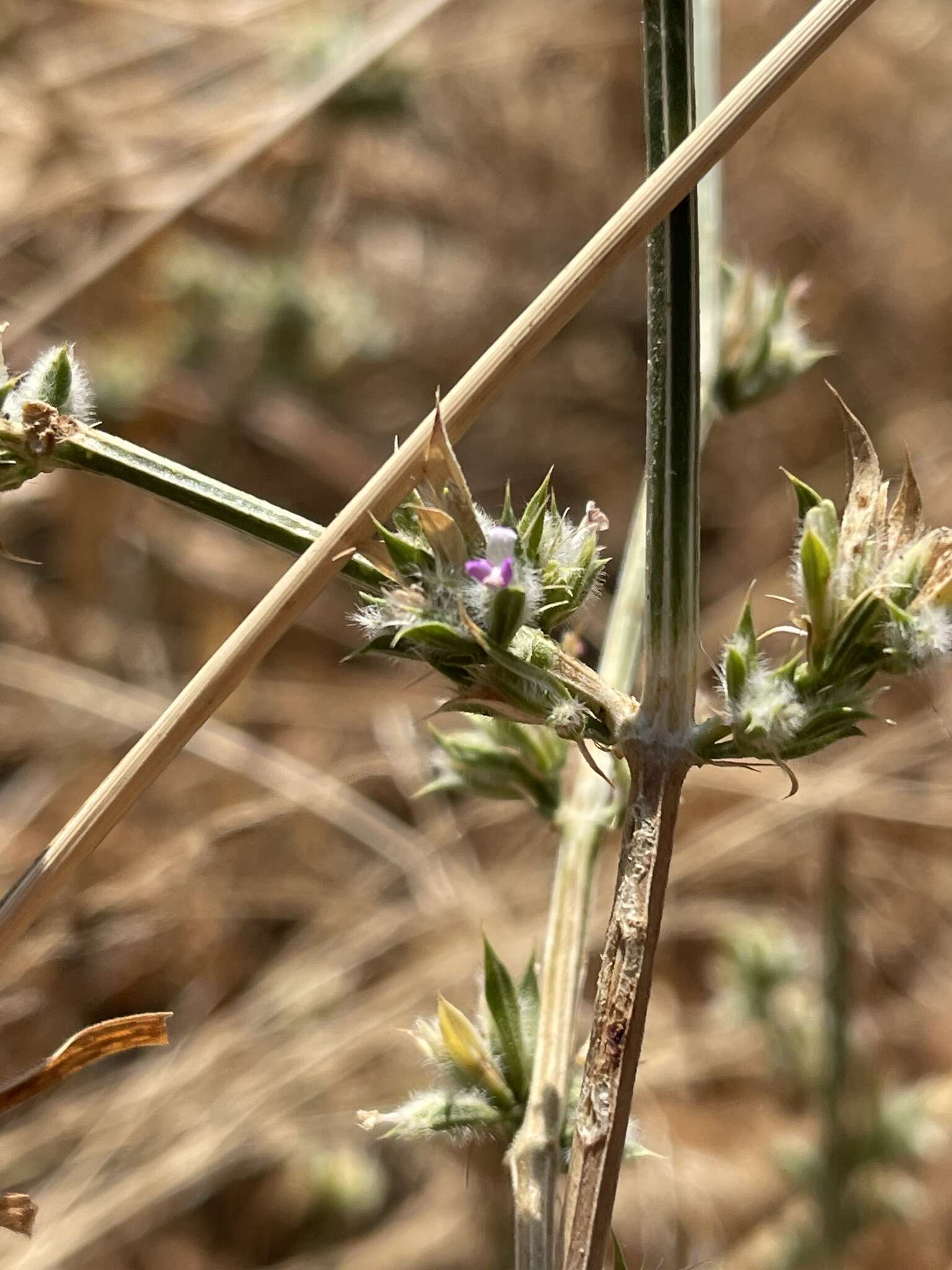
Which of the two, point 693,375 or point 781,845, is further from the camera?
point 781,845

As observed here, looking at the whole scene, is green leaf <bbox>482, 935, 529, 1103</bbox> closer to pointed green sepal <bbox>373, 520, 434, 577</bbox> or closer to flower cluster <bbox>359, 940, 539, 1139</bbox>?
flower cluster <bbox>359, 940, 539, 1139</bbox>

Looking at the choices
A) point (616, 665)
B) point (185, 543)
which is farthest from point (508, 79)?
point (616, 665)

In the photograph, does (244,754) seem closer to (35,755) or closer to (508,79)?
(35,755)

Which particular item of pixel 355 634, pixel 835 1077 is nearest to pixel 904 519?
pixel 835 1077

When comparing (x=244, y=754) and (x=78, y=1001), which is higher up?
(x=244, y=754)

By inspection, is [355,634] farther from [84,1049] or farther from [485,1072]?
[84,1049]

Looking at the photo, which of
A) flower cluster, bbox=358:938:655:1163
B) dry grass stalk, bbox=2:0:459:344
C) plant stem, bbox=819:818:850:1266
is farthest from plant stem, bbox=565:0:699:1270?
dry grass stalk, bbox=2:0:459:344
